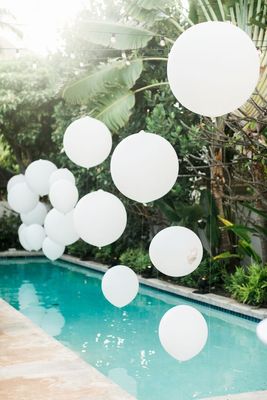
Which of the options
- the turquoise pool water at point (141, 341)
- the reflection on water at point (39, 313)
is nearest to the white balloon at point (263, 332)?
the turquoise pool water at point (141, 341)

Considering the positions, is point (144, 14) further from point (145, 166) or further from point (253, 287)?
point (145, 166)

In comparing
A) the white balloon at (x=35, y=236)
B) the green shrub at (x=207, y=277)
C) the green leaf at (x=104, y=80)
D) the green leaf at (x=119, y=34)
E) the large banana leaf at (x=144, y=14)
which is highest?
the large banana leaf at (x=144, y=14)

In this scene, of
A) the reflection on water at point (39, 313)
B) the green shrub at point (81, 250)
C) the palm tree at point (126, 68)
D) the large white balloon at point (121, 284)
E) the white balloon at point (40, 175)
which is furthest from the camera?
the green shrub at point (81, 250)

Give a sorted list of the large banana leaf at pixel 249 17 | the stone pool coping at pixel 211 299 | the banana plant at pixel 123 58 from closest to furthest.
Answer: the large banana leaf at pixel 249 17 < the banana plant at pixel 123 58 < the stone pool coping at pixel 211 299

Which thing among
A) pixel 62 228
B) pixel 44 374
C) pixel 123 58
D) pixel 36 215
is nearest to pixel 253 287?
pixel 36 215

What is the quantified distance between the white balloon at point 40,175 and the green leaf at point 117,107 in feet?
7.37

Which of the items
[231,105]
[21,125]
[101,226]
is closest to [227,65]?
[231,105]

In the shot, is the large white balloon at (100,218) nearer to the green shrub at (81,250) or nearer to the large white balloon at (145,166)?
the large white balloon at (145,166)

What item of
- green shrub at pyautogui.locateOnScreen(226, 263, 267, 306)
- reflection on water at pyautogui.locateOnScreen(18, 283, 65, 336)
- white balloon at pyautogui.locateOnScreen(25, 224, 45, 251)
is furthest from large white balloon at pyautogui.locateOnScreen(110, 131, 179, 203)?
green shrub at pyautogui.locateOnScreen(226, 263, 267, 306)

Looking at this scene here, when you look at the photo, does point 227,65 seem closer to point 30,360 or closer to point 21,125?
point 30,360

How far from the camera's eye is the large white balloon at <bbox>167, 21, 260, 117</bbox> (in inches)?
109

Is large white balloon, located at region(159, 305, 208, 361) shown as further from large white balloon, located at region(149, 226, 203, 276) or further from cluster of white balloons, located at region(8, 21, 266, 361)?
large white balloon, located at region(149, 226, 203, 276)

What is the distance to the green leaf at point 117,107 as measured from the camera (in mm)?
8961

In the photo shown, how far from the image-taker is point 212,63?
2760 millimetres
